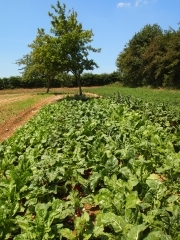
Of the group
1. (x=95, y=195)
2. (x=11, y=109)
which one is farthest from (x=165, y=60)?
(x=95, y=195)

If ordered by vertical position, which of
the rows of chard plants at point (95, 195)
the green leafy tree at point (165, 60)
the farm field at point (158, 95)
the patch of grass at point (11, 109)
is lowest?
the patch of grass at point (11, 109)

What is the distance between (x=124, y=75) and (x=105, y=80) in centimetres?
899

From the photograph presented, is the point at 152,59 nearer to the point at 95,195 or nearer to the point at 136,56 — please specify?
the point at 136,56

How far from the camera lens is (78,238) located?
326cm

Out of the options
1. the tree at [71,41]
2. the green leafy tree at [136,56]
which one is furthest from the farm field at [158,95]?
the green leafy tree at [136,56]

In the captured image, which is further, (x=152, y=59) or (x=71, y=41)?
(x=152, y=59)

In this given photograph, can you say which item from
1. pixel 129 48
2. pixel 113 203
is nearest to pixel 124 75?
pixel 129 48

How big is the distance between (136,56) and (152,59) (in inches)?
246

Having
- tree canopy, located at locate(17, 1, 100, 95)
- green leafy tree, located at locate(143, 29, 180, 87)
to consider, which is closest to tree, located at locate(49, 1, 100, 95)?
tree canopy, located at locate(17, 1, 100, 95)

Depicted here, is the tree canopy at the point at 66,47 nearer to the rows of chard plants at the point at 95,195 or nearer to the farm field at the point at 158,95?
the farm field at the point at 158,95

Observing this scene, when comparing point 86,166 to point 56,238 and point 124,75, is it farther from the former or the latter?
point 124,75

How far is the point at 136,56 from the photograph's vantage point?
46.4m

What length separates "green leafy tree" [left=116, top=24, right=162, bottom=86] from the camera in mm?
45531

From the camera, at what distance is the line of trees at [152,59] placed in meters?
35.4
